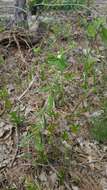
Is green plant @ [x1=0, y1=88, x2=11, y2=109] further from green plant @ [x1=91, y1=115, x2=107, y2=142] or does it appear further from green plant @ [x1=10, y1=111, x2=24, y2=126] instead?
green plant @ [x1=91, y1=115, x2=107, y2=142]

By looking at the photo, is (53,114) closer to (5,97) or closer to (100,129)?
(100,129)

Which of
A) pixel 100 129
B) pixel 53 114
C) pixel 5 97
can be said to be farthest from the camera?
pixel 5 97

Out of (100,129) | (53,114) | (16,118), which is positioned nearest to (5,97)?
(16,118)

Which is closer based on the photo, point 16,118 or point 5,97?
point 16,118

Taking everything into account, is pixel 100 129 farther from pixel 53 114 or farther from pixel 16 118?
pixel 16 118

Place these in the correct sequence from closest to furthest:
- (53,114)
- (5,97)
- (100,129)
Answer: (100,129)
(53,114)
(5,97)

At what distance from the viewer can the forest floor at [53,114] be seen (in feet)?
9.59

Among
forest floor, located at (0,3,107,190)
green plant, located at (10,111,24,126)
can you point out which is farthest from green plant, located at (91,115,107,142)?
green plant, located at (10,111,24,126)

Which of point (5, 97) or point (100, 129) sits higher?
point (5, 97)

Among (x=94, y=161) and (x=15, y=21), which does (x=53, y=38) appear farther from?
(x=94, y=161)

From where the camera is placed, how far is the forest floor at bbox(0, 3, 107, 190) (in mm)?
2922

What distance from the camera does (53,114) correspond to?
3279 millimetres

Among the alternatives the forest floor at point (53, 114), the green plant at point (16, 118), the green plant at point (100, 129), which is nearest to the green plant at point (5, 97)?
the forest floor at point (53, 114)

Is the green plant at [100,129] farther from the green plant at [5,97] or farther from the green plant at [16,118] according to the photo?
the green plant at [5,97]
